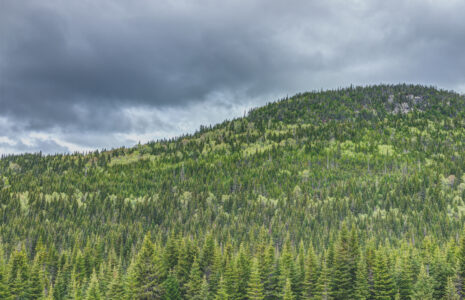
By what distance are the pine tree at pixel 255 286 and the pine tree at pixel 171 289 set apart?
12624mm

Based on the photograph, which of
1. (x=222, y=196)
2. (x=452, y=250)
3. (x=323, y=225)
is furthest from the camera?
(x=222, y=196)

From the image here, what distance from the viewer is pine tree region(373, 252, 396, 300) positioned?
5816 cm

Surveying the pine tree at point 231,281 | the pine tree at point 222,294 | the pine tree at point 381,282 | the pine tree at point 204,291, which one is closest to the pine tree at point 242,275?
the pine tree at point 231,281

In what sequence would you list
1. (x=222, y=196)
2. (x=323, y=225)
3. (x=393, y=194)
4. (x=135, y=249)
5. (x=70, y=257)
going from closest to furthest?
(x=70, y=257), (x=135, y=249), (x=323, y=225), (x=393, y=194), (x=222, y=196)

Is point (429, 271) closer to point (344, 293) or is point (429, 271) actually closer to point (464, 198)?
point (344, 293)

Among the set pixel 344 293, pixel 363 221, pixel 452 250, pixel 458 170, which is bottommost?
pixel 344 293

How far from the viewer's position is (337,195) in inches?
6890

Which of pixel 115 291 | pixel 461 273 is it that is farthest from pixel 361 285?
pixel 115 291

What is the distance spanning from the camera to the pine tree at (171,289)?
62.8 metres

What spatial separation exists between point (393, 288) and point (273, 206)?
10953 centimetres

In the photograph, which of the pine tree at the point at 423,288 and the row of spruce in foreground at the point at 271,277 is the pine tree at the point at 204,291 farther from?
the pine tree at the point at 423,288

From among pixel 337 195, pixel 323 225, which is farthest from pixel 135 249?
pixel 337 195

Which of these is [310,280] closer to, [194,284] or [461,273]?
[194,284]

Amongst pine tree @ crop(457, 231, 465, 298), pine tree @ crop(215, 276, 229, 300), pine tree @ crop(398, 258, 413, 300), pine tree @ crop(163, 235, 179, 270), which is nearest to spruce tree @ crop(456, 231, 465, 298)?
pine tree @ crop(457, 231, 465, 298)
